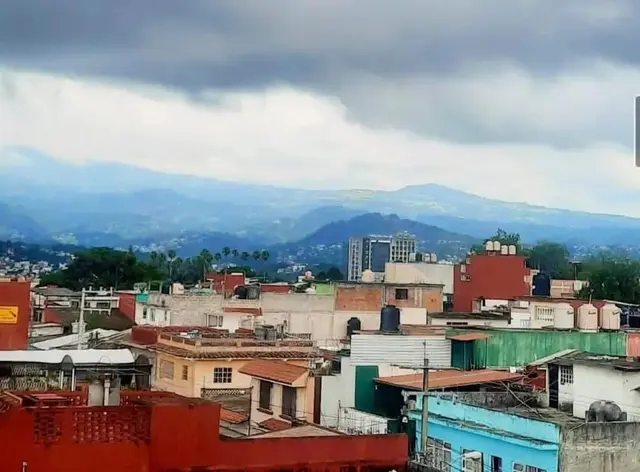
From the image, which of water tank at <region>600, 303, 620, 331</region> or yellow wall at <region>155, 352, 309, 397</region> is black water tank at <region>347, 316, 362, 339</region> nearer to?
water tank at <region>600, 303, 620, 331</region>

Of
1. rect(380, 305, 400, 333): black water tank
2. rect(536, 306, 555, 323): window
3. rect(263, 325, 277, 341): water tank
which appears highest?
rect(536, 306, 555, 323): window

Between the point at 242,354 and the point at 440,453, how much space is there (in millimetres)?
11731

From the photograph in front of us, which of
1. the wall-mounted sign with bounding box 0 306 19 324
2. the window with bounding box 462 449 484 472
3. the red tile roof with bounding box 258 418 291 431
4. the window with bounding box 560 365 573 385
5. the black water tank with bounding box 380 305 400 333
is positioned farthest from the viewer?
the black water tank with bounding box 380 305 400 333

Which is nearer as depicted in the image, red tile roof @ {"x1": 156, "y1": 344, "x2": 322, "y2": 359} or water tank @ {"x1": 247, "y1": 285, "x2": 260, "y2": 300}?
red tile roof @ {"x1": 156, "y1": 344, "x2": 322, "y2": 359}

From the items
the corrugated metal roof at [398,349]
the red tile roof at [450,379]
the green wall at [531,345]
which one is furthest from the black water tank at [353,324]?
the red tile roof at [450,379]

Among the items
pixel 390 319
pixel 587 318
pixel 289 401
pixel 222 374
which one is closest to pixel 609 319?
pixel 587 318

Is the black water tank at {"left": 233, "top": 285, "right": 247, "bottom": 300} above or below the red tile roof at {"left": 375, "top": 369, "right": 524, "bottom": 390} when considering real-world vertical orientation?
above

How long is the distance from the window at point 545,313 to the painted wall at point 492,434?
72.2ft

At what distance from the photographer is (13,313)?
37000 millimetres

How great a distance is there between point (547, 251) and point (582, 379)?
13031cm

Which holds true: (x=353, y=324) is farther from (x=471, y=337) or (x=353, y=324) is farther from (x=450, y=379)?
(x=450, y=379)

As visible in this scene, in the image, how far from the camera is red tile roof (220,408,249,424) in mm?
30122

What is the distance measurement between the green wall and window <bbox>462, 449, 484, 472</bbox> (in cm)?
1123

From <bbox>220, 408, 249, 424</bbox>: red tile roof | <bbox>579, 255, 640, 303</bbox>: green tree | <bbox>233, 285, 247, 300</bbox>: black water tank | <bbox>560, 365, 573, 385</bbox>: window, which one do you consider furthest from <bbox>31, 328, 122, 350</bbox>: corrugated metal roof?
<bbox>579, 255, 640, 303</bbox>: green tree
